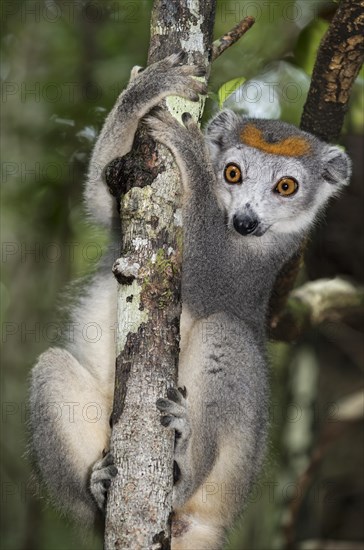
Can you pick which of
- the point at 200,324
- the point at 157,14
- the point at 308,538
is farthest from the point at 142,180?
the point at 308,538

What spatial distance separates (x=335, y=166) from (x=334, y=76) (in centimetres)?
92

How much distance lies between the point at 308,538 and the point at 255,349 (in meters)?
4.61

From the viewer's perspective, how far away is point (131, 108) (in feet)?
18.5

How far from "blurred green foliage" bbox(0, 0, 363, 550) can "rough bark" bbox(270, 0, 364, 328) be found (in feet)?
2.81

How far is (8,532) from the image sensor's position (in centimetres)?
984

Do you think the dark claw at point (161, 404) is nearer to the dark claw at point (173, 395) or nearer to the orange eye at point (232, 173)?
the dark claw at point (173, 395)

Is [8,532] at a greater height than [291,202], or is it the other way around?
[291,202]

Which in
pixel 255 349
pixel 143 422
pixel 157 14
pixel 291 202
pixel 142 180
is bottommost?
pixel 255 349

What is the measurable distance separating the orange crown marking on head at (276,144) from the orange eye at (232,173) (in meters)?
0.33

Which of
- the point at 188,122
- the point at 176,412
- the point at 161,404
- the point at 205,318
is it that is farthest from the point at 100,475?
the point at 188,122

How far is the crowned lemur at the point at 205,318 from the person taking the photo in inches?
225

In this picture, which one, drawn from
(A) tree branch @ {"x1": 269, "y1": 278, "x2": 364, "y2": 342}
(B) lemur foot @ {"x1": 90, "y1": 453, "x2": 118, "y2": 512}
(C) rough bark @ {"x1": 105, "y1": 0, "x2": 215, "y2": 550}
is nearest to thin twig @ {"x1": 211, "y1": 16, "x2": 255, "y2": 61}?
(C) rough bark @ {"x1": 105, "y1": 0, "x2": 215, "y2": 550}

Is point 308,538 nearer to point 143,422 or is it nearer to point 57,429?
point 57,429

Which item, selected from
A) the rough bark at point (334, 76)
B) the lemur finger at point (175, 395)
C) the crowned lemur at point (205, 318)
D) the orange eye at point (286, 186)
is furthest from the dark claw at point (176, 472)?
the rough bark at point (334, 76)
